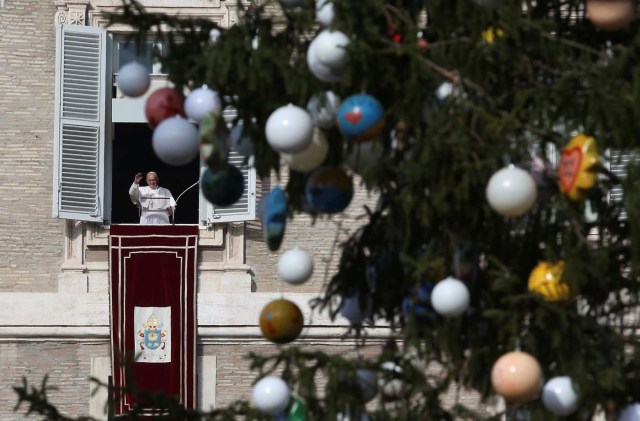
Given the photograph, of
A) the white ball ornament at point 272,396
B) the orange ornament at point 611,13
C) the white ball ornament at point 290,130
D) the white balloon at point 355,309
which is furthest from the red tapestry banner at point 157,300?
the orange ornament at point 611,13

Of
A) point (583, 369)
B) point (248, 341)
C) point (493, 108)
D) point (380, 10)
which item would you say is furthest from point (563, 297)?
point (248, 341)

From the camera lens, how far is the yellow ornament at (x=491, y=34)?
9789 millimetres

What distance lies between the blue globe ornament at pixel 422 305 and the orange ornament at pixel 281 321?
0.60 meters

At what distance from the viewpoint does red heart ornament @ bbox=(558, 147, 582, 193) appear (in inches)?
367

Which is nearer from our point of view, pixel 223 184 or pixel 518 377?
pixel 518 377

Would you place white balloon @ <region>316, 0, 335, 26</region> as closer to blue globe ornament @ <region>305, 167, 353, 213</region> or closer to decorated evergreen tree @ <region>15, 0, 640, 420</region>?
decorated evergreen tree @ <region>15, 0, 640, 420</region>

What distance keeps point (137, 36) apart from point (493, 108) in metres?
1.77

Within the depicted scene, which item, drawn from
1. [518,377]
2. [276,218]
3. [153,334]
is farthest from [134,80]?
[153,334]

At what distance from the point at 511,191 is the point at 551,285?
56 centimetres

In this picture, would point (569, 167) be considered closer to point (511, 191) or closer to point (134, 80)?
point (511, 191)

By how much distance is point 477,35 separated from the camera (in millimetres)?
9805

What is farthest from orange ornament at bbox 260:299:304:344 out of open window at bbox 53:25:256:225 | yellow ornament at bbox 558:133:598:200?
open window at bbox 53:25:256:225

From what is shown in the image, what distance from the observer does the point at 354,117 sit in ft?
31.1

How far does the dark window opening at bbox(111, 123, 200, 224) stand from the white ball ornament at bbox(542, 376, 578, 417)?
14.4 m
